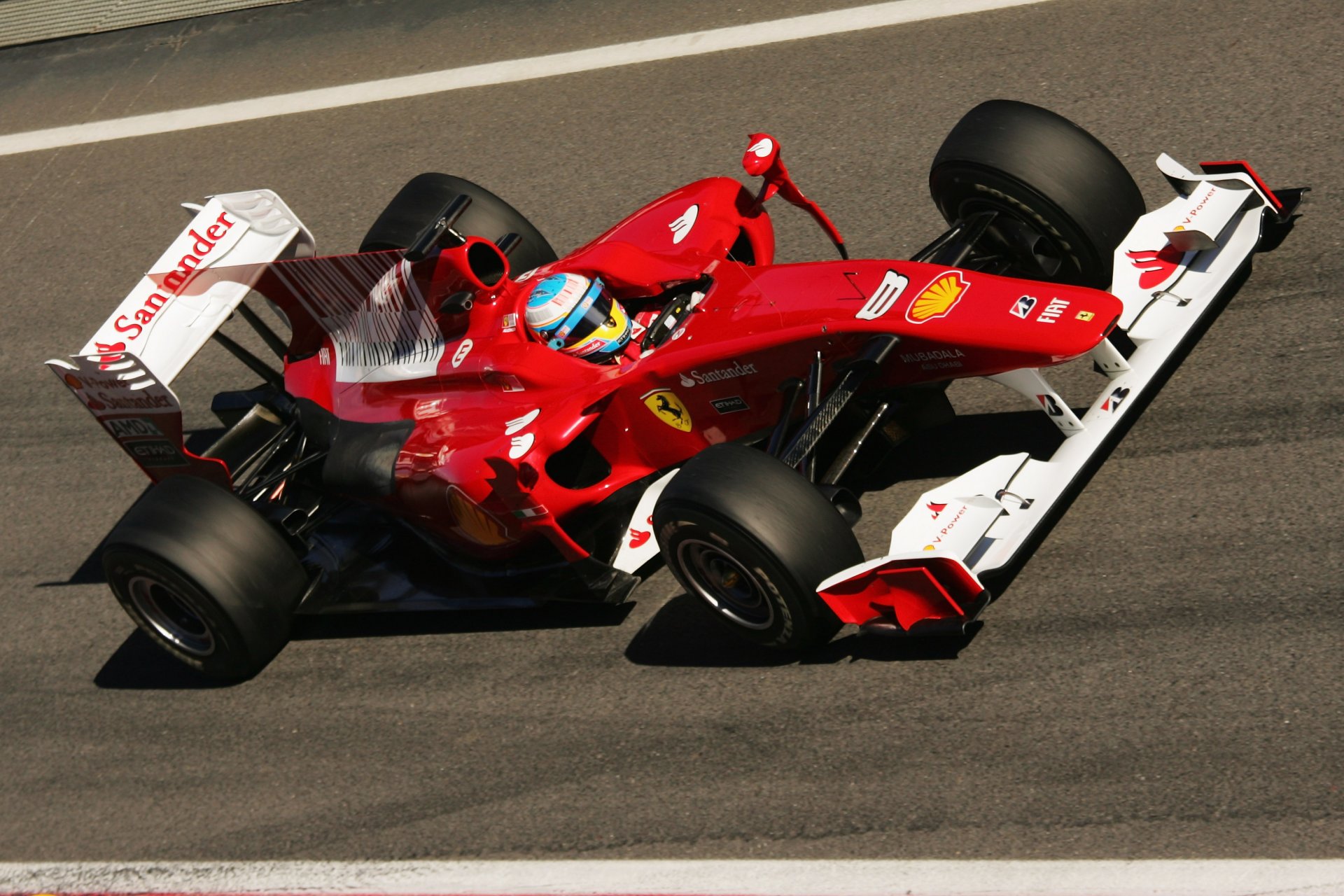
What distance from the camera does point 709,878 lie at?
4910 mm

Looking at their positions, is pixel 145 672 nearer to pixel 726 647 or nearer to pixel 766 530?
pixel 726 647

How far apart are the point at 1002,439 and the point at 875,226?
209 cm

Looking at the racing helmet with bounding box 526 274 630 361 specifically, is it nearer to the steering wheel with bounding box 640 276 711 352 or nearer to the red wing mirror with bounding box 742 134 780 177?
the steering wheel with bounding box 640 276 711 352

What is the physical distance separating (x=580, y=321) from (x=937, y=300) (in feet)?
4.91

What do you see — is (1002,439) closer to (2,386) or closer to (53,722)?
(53,722)

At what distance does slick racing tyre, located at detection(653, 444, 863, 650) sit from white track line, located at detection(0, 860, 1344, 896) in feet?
2.91

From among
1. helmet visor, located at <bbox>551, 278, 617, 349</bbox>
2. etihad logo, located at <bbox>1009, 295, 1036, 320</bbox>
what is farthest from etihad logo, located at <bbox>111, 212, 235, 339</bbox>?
etihad logo, located at <bbox>1009, 295, 1036, 320</bbox>

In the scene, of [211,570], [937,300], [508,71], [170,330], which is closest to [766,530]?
[937,300]

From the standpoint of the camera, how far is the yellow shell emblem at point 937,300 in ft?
17.8

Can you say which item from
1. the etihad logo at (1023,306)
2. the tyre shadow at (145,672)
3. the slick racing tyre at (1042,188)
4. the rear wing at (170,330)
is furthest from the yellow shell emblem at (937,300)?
the tyre shadow at (145,672)

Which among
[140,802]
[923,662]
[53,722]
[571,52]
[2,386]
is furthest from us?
[571,52]

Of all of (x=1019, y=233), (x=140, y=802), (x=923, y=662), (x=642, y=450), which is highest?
(x=1019, y=233)

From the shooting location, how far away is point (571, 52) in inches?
410

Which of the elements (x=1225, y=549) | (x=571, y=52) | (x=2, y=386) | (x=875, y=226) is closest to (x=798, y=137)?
(x=875, y=226)
